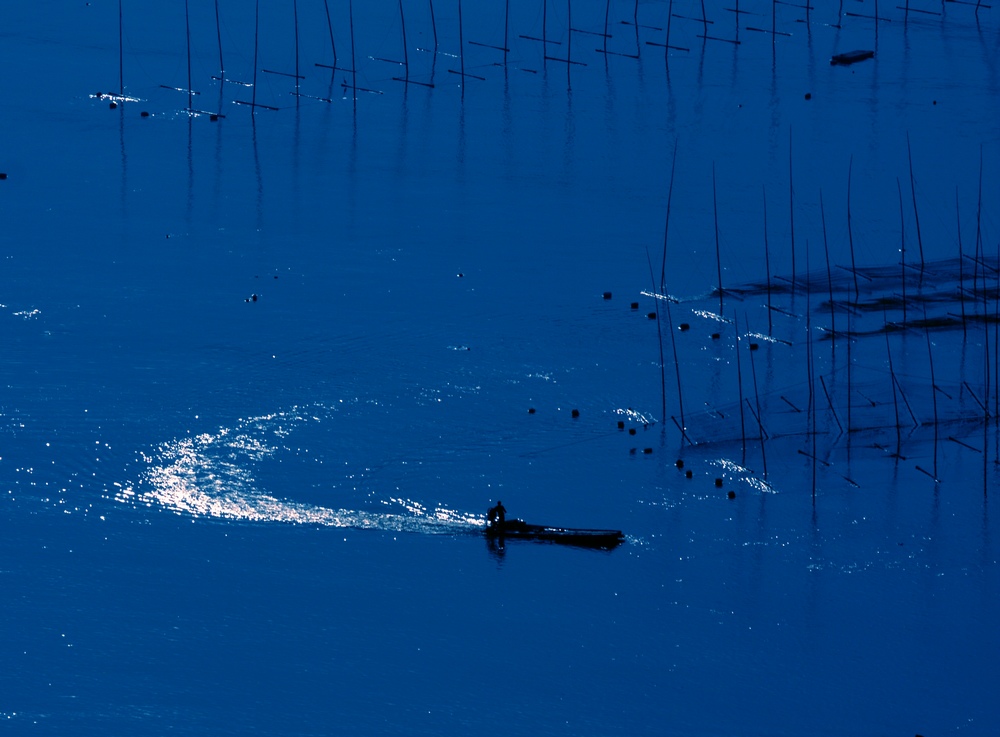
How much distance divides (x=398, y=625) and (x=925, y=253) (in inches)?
489

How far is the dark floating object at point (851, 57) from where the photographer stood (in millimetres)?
39188

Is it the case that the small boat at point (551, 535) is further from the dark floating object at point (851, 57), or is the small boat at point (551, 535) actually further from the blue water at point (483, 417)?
the dark floating object at point (851, 57)

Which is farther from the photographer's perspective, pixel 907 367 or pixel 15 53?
pixel 15 53

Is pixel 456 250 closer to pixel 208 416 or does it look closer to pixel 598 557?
pixel 208 416

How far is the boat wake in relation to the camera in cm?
1986

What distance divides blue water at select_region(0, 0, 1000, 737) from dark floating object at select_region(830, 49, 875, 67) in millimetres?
3062

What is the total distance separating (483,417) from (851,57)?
20324mm

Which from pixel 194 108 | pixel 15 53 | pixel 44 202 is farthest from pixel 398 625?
pixel 15 53

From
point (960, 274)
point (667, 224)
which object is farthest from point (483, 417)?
point (960, 274)

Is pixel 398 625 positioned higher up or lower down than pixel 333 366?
lower down

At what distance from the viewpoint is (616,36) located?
4112 centimetres

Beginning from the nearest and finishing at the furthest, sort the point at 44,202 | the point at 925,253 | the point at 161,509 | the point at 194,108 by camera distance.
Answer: the point at 161,509
the point at 925,253
the point at 44,202
the point at 194,108

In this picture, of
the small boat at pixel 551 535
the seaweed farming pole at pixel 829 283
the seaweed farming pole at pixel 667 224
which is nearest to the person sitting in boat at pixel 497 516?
the small boat at pixel 551 535

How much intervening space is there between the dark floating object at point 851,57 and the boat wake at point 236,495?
21445 mm
